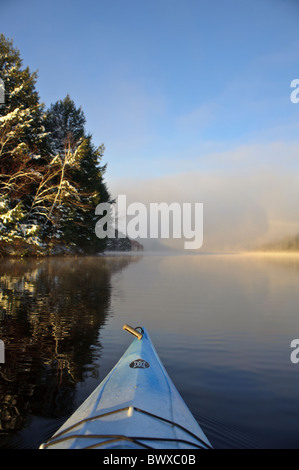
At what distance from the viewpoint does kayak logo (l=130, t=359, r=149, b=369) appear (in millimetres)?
4691

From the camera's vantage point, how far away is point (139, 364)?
478cm

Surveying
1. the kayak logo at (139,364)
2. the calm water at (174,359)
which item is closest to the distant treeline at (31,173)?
the calm water at (174,359)

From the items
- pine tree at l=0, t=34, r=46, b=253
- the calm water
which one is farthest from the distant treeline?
the calm water

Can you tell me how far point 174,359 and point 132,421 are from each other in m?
3.76

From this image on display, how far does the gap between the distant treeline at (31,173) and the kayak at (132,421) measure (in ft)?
61.9

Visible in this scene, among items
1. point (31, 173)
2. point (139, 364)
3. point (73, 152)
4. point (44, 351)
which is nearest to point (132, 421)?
point (139, 364)

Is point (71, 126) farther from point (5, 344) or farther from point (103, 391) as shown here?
point (103, 391)

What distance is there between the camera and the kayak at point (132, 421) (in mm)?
2775

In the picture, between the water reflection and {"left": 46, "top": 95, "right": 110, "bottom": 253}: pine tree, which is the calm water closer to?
the water reflection

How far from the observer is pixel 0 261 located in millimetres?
36031

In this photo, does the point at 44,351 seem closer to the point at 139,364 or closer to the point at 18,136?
the point at 139,364

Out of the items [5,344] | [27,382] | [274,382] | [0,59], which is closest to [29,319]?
[5,344]

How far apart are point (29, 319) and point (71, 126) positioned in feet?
133

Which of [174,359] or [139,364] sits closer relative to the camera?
[139,364]
